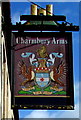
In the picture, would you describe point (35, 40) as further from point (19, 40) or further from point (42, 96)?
point (42, 96)

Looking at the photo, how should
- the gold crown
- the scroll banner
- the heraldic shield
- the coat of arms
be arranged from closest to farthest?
the scroll banner, the coat of arms, the heraldic shield, the gold crown

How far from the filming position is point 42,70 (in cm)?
1811

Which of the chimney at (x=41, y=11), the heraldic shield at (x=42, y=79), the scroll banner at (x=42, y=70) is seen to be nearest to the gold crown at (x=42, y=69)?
the scroll banner at (x=42, y=70)

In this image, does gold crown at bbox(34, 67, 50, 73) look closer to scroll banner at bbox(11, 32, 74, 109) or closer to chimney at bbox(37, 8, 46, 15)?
scroll banner at bbox(11, 32, 74, 109)

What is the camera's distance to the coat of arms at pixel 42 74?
58.4ft

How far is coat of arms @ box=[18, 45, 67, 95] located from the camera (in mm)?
17797

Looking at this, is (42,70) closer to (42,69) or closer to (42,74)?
(42,69)

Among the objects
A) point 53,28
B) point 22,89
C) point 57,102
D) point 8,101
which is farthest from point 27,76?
point 8,101

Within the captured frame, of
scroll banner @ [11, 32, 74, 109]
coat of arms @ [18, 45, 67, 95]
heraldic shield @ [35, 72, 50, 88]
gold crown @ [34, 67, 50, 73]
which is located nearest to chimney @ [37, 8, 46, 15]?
scroll banner @ [11, 32, 74, 109]

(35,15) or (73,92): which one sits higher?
(35,15)

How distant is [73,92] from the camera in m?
17.7

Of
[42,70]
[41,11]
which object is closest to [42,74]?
[42,70]

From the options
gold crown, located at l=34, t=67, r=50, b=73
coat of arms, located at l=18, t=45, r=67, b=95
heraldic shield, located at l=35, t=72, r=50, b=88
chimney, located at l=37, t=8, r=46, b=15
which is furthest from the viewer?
chimney, located at l=37, t=8, r=46, b=15

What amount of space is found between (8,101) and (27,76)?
39.6ft
